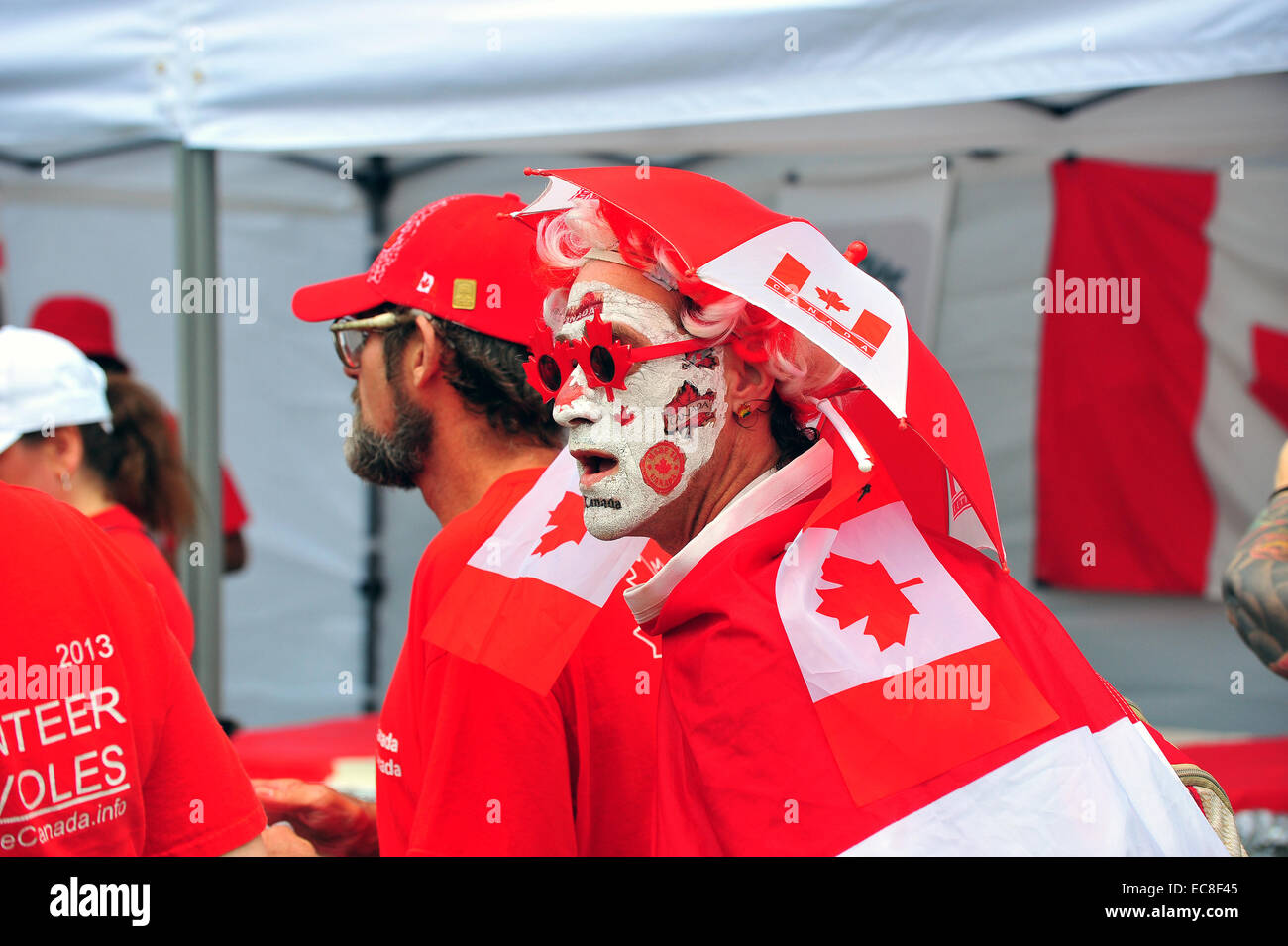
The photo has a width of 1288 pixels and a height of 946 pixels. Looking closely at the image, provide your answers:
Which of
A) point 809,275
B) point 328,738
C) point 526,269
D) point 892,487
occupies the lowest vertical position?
point 328,738

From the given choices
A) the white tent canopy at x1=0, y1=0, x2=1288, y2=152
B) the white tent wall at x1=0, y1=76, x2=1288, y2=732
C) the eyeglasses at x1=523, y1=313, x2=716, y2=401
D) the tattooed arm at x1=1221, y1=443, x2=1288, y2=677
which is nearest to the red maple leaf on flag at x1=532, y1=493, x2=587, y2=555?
the eyeglasses at x1=523, y1=313, x2=716, y2=401

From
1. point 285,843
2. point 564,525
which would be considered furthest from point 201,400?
point 564,525

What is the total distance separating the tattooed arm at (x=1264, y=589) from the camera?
2.38 m

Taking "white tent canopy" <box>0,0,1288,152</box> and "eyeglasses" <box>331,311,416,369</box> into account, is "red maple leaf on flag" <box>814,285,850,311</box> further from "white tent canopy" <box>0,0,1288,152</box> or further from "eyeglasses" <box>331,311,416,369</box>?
"white tent canopy" <box>0,0,1288,152</box>

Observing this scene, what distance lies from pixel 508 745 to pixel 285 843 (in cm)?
62

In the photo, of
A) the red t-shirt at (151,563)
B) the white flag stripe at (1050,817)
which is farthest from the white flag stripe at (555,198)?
the red t-shirt at (151,563)

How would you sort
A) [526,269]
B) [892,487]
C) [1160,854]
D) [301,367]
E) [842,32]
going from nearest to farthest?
[1160,854], [892,487], [526,269], [842,32], [301,367]

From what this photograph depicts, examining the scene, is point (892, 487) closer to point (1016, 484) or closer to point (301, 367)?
point (1016, 484)

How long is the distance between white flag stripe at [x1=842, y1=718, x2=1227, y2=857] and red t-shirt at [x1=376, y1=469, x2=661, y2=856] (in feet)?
2.15

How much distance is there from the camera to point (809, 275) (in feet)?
5.26

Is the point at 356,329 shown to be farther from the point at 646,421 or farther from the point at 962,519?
the point at 962,519

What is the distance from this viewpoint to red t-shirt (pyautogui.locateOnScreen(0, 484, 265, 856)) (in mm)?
1505

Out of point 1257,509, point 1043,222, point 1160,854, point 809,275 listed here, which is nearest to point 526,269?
point 809,275
